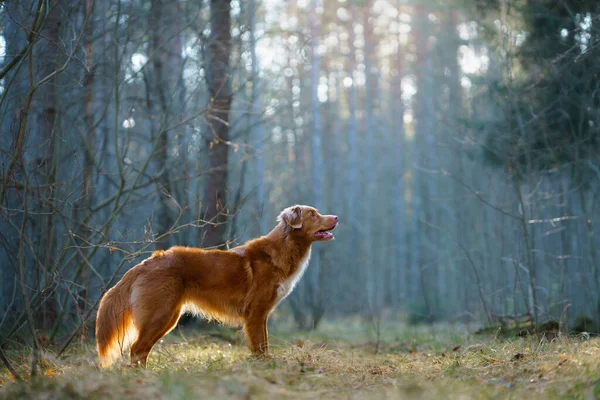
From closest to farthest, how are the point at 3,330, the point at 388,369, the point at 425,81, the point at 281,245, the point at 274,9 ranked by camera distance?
1. the point at 388,369
2. the point at 281,245
3. the point at 3,330
4. the point at 274,9
5. the point at 425,81

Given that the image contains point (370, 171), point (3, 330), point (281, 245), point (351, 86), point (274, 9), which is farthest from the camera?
point (370, 171)

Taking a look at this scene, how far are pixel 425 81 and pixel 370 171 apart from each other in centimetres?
610

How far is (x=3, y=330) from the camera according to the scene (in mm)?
8562

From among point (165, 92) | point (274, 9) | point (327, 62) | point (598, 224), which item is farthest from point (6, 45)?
point (327, 62)

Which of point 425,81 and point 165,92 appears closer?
point 165,92

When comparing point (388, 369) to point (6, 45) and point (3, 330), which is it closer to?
point (3, 330)

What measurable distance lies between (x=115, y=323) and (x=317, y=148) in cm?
1448

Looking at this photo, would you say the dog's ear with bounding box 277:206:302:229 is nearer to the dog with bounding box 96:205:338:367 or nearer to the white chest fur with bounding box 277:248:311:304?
the dog with bounding box 96:205:338:367

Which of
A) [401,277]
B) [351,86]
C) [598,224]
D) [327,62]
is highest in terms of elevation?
[327,62]

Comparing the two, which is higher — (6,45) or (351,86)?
(351,86)

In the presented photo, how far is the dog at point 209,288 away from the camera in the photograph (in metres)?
6.38

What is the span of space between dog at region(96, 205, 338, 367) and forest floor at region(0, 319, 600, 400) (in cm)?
39

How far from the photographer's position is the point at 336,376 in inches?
222

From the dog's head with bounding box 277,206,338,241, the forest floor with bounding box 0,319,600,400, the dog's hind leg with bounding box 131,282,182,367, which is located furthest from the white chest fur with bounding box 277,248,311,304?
the dog's hind leg with bounding box 131,282,182,367
